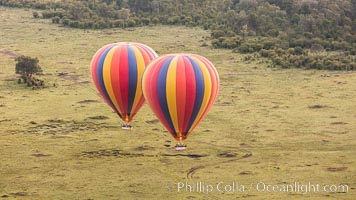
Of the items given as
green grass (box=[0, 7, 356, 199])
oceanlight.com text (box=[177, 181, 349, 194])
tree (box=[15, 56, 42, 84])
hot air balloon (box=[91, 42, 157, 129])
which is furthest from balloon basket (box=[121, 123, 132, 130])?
tree (box=[15, 56, 42, 84])

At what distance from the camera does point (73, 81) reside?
51344 mm

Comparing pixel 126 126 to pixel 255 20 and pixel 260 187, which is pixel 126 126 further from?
pixel 255 20

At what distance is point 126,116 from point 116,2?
4358 cm

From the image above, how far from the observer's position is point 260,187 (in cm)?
3095

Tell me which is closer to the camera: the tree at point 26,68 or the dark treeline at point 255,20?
the tree at point 26,68

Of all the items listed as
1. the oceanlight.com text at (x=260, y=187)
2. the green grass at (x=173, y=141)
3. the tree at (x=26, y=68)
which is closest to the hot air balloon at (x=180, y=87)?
the oceanlight.com text at (x=260, y=187)

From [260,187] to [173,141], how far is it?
7.81 metres

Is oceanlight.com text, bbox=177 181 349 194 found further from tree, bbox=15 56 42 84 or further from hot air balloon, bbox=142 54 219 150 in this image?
tree, bbox=15 56 42 84

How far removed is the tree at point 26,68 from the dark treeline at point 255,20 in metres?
15.7

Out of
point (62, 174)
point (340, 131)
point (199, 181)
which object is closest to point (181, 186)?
point (199, 181)

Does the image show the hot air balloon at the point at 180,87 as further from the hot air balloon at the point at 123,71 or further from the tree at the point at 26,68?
the tree at the point at 26,68

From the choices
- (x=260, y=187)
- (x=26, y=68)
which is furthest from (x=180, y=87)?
(x=26, y=68)

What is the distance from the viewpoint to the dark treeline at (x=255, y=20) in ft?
194

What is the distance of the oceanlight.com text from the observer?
3053cm
